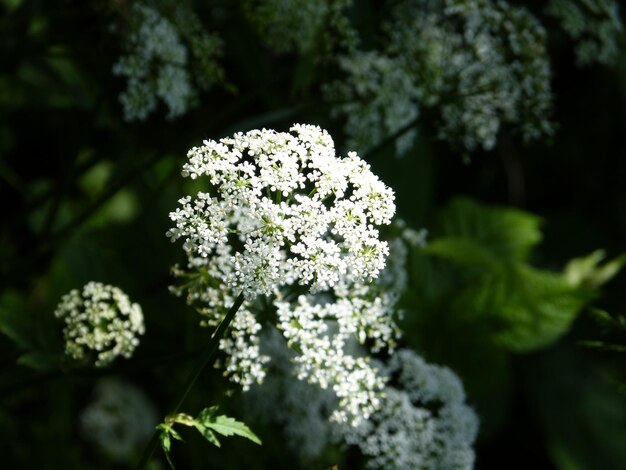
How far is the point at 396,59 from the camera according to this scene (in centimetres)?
295

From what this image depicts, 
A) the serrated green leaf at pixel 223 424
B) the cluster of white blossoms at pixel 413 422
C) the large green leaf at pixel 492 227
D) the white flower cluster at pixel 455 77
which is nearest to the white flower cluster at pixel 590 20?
the white flower cluster at pixel 455 77

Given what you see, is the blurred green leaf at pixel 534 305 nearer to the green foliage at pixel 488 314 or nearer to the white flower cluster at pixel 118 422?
the green foliage at pixel 488 314

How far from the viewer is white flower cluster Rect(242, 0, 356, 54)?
8.55 feet

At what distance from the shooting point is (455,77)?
2818mm

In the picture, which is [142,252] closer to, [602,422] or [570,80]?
[602,422]

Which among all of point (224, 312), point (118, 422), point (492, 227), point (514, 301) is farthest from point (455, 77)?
point (118, 422)

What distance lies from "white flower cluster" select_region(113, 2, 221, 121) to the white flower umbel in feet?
2.87

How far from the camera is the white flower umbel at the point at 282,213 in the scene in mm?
1602

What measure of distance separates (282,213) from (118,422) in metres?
2.50

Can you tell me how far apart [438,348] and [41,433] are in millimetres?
1620

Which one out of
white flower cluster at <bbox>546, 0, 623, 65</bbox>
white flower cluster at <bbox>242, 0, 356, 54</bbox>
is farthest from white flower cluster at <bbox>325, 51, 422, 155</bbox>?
white flower cluster at <bbox>546, 0, 623, 65</bbox>

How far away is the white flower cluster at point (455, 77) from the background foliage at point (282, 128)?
0.08 meters

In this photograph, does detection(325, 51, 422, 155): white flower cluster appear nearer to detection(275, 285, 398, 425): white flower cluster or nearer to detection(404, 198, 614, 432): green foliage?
detection(404, 198, 614, 432): green foliage

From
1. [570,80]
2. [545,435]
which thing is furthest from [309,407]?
[570,80]
